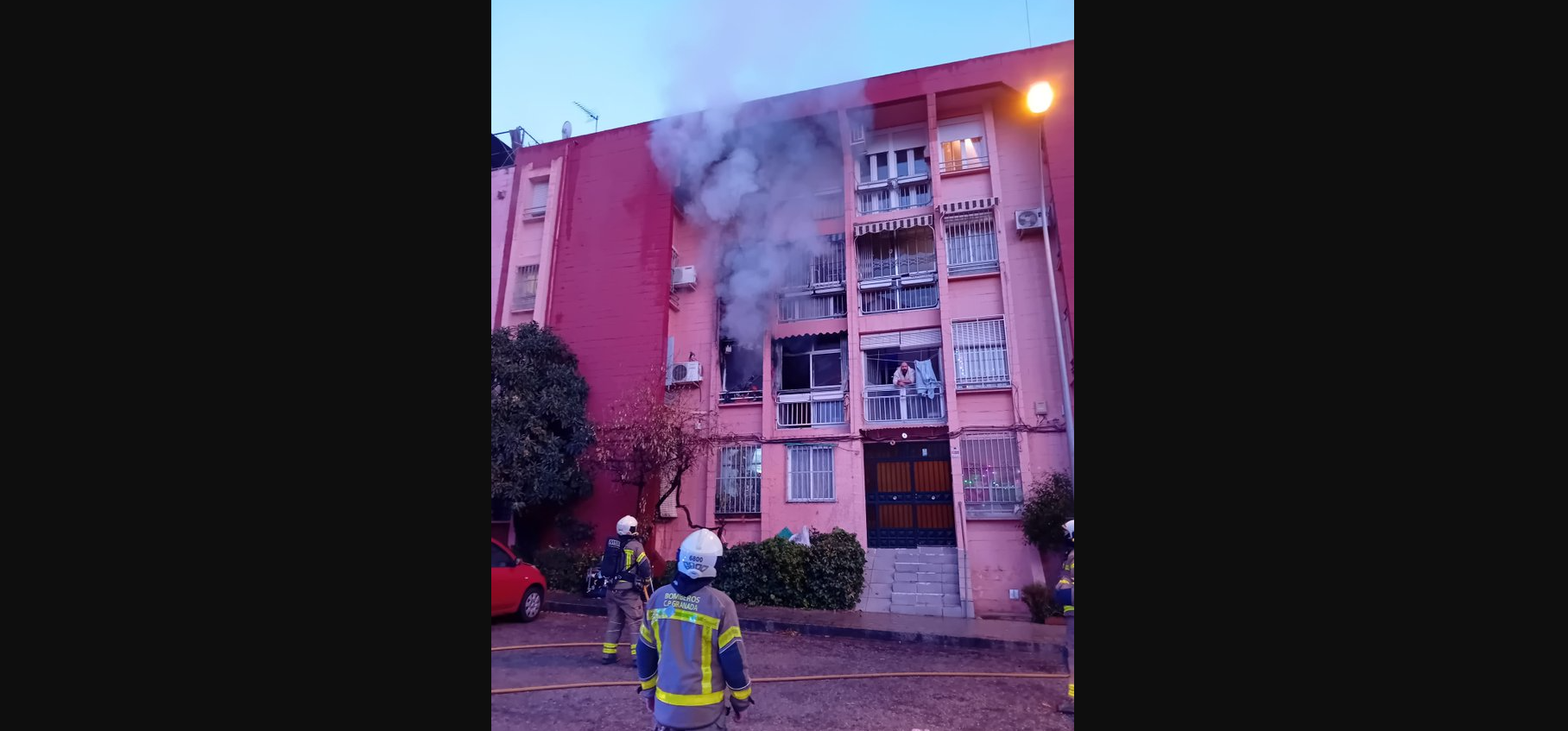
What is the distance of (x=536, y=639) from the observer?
7668mm

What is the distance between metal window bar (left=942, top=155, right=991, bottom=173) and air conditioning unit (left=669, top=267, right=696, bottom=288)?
4.38m

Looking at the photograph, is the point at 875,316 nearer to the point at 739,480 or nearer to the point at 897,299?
the point at 897,299

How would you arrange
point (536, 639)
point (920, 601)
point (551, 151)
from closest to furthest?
point (536, 639)
point (920, 601)
point (551, 151)

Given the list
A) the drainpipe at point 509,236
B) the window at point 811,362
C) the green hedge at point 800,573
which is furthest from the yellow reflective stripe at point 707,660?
the drainpipe at point 509,236

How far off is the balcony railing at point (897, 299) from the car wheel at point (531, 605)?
6188 mm

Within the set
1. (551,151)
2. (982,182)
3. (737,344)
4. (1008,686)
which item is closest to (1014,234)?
(982,182)

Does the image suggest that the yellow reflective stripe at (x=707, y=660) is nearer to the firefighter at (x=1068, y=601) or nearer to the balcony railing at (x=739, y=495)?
the firefighter at (x=1068, y=601)

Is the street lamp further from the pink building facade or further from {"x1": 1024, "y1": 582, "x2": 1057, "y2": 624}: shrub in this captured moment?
{"x1": 1024, "y1": 582, "x2": 1057, "y2": 624}: shrub

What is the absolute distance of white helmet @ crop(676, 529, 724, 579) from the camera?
3374 millimetres

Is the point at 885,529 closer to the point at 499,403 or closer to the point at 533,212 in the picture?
the point at 499,403

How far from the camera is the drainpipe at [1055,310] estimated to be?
7996 mm

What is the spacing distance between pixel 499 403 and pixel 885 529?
6117mm

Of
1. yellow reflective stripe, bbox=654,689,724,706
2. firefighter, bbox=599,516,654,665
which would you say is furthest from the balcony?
yellow reflective stripe, bbox=654,689,724,706

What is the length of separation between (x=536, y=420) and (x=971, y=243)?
283 inches
